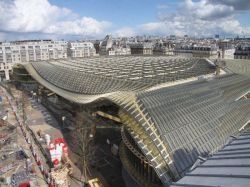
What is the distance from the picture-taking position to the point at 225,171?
1171cm

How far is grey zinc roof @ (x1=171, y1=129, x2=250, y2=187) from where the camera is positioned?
10.6m

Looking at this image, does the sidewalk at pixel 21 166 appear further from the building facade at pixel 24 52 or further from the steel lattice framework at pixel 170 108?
the building facade at pixel 24 52

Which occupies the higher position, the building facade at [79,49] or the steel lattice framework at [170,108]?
the building facade at [79,49]

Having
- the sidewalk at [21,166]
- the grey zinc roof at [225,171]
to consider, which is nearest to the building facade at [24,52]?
the sidewalk at [21,166]

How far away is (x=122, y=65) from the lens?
6122cm

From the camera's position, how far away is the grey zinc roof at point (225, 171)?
10.6 m

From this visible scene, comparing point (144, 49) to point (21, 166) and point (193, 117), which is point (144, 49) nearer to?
point (21, 166)

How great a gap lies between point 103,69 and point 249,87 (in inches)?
1186

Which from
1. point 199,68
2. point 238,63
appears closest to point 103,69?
point 199,68

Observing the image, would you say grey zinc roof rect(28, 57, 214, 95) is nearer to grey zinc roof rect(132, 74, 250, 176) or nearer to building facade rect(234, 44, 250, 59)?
grey zinc roof rect(132, 74, 250, 176)

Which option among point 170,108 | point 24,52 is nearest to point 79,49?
point 24,52

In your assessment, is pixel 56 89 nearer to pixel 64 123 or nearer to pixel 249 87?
pixel 64 123

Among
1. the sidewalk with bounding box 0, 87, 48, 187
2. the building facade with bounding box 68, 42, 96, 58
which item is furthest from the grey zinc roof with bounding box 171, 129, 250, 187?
the building facade with bounding box 68, 42, 96, 58

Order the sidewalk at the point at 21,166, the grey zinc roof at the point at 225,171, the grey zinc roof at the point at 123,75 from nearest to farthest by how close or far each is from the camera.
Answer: the grey zinc roof at the point at 225,171, the sidewalk at the point at 21,166, the grey zinc roof at the point at 123,75
